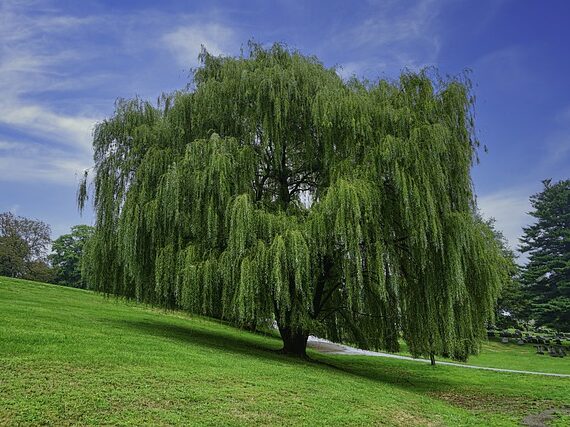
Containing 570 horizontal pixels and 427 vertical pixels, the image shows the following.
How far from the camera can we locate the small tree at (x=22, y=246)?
50125 mm

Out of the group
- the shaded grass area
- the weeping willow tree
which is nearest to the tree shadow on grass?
the weeping willow tree

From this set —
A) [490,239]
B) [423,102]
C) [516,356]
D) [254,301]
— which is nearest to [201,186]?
[254,301]

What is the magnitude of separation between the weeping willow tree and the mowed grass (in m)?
1.71

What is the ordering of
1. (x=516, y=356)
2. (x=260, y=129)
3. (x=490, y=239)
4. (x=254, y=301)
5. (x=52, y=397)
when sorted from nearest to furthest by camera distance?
1. (x=52, y=397)
2. (x=254, y=301)
3. (x=490, y=239)
4. (x=260, y=129)
5. (x=516, y=356)

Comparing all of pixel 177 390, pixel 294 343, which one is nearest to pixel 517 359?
pixel 294 343

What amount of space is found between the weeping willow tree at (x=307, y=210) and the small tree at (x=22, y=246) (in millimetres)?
40576

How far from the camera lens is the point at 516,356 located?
106 ft

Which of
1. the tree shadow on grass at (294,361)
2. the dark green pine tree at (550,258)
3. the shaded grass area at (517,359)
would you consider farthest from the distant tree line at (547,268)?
the tree shadow on grass at (294,361)

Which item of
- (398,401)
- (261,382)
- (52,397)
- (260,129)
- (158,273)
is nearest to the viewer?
(52,397)

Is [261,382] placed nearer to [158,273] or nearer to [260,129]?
[158,273]

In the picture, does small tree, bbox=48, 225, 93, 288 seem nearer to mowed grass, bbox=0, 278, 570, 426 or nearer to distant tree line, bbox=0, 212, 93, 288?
distant tree line, bbox=0, 212, 93, 288

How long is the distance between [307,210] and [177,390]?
22.9 feet

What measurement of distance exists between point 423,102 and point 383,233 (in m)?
4.23

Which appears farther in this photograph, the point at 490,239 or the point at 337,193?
the point at 490,239
